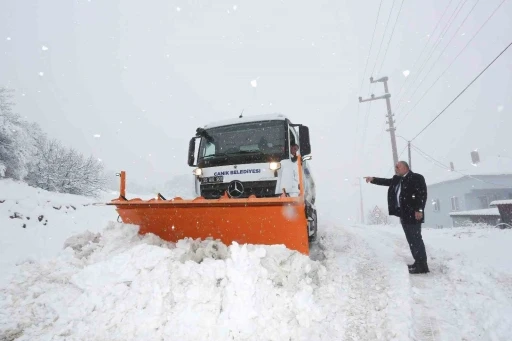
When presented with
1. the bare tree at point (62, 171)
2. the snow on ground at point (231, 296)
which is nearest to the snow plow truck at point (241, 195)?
the snow on ground at point (231, 296)

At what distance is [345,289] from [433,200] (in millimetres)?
38243

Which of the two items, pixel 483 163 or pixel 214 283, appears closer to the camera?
pixel 214 283

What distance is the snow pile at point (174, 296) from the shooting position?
8.67 ft

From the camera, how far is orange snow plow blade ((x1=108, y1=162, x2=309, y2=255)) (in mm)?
3354

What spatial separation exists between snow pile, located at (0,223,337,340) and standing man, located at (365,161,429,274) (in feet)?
5.67

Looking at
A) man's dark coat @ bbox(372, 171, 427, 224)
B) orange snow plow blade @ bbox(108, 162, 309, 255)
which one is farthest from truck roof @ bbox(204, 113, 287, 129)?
man's dark coat @ bbox(372, 171, 427, 224)

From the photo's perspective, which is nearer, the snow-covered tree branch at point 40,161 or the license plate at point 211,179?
the license plate at point 211,179

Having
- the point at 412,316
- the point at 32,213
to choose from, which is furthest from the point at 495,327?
the point at 32,213

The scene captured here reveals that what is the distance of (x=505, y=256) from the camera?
15.3 ft

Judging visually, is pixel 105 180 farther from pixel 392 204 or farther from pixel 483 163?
pixel 483 163

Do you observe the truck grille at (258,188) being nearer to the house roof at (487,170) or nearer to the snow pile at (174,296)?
the snow pile at (174,296)

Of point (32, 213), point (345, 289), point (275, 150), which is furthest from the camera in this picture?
point (32, 213)

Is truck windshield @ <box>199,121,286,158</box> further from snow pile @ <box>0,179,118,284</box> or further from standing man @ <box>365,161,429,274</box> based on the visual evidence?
snow pile @ <box>0,179,118,284</box>

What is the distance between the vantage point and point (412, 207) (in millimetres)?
4383
